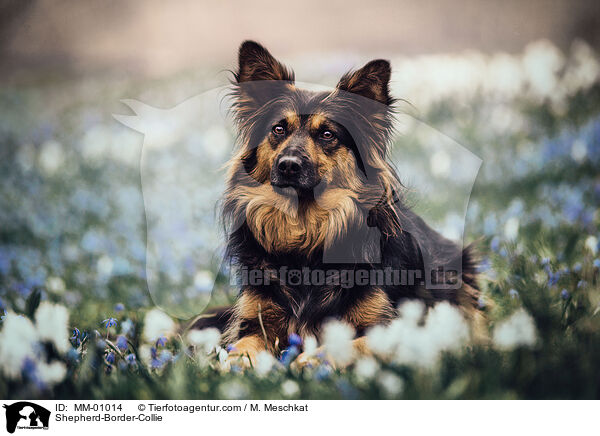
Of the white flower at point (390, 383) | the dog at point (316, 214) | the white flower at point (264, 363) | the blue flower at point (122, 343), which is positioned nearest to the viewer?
the white flower at point (390, 383)

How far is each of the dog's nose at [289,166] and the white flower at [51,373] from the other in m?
1.40

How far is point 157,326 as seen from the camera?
9.15ft

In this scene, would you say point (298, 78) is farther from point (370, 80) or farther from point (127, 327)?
point (127, 327)

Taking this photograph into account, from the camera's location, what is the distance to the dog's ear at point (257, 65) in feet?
9.33

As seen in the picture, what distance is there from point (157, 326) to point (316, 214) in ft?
3.35

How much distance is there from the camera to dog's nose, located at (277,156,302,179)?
9.01 ft

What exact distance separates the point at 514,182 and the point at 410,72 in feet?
2.83

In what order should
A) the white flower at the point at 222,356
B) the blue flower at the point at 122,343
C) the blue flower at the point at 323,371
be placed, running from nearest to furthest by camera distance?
the blue flower at the point at 323,371 < the white flower at the point at 222,356 < the blue flower at the point at 122,343

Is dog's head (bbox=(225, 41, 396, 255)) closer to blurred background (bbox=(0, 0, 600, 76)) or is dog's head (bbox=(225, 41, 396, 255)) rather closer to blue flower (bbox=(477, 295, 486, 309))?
blurred background (bbox=(0, 0, 600, 76))

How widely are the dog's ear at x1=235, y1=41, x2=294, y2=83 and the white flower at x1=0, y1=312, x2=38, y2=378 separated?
164 cm

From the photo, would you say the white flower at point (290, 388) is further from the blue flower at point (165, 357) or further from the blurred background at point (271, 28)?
the blurred background at point (271, 28)
